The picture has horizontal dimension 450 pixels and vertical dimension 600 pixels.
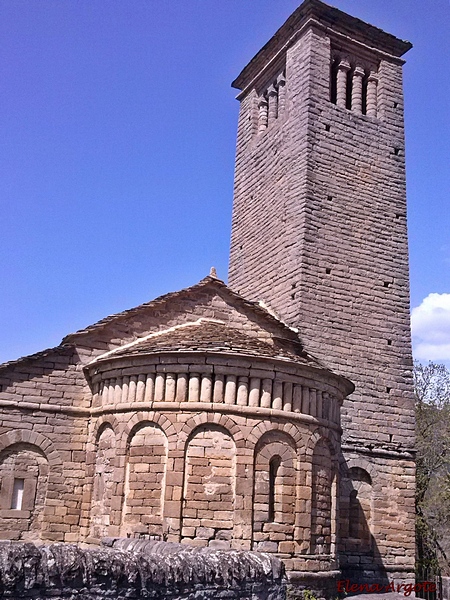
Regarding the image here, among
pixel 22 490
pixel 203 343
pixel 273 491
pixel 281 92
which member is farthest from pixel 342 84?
pixel 22 490

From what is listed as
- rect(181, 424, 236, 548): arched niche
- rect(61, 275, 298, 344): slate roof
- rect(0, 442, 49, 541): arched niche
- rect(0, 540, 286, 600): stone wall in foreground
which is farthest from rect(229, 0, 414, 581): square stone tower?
rect(0, 540, 286, 600): stone wall in foreground

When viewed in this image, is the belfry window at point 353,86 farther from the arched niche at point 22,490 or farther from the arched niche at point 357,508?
the arched niche at point 22,490

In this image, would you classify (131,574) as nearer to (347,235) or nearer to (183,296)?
(183,296)

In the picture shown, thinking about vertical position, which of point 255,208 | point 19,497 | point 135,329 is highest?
point 255,208

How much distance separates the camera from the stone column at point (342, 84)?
17047mm

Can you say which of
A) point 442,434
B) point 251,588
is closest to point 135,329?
point 251,588

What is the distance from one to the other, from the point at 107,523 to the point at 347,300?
7760 millimetres

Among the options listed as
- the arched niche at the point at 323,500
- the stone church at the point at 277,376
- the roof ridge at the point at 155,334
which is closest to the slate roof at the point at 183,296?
the stone church at the point at 277,376

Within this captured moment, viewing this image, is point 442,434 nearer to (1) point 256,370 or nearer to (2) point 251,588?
(1) point 256,370

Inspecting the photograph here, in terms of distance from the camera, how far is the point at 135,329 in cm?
1259

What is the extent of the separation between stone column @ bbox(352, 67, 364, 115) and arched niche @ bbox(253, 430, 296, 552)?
33.5 feet

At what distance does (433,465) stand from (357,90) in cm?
1287

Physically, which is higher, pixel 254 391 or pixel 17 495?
pixel 254 391

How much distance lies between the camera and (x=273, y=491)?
33.2 ft
